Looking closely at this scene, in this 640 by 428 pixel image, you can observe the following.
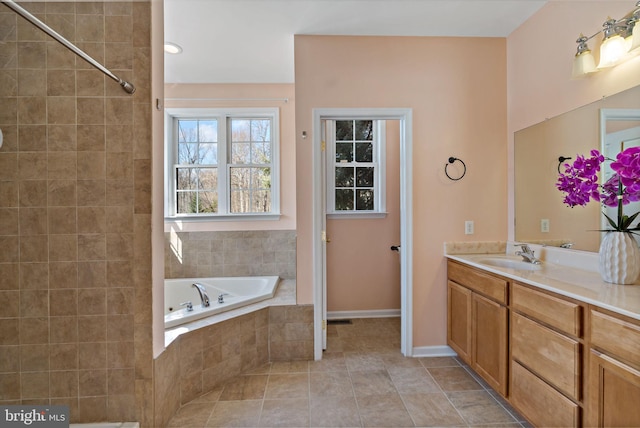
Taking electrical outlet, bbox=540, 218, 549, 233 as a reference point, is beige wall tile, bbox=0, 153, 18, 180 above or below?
above

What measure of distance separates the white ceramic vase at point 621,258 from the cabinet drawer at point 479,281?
464 mm

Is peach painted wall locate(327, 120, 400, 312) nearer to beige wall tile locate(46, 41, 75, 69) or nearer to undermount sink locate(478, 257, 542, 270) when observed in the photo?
undermount sink locate(478, 257, 542, 270)

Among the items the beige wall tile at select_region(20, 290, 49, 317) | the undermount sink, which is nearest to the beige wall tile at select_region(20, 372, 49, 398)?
the beige wall tile at select_region(20, 290, 49, 317)

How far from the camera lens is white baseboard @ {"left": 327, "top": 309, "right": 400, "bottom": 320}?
3.22 m

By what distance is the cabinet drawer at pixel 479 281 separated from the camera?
172 cm

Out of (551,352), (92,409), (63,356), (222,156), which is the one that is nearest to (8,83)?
(63,356)

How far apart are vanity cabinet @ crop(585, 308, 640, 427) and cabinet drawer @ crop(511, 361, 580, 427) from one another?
3.0 inches

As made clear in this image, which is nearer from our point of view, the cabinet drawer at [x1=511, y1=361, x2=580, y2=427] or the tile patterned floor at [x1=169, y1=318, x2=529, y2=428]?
the cabinet drawer at [x1=511, y1=361, x2=580, y2=427]

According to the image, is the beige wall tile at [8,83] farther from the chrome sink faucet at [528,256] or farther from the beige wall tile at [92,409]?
the chrome sink faucet at [528,256]

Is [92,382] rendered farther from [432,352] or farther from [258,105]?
[258,105]

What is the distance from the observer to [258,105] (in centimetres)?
326

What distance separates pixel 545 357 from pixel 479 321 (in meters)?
0.54

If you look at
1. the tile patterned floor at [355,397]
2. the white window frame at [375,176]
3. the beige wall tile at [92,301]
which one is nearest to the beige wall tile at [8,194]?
the beige wall tile at [92,301]

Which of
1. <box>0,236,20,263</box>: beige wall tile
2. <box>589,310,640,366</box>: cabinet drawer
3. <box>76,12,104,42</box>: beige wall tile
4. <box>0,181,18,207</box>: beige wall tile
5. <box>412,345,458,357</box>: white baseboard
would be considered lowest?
<box>412,345,458,357</box>: white baseboard
